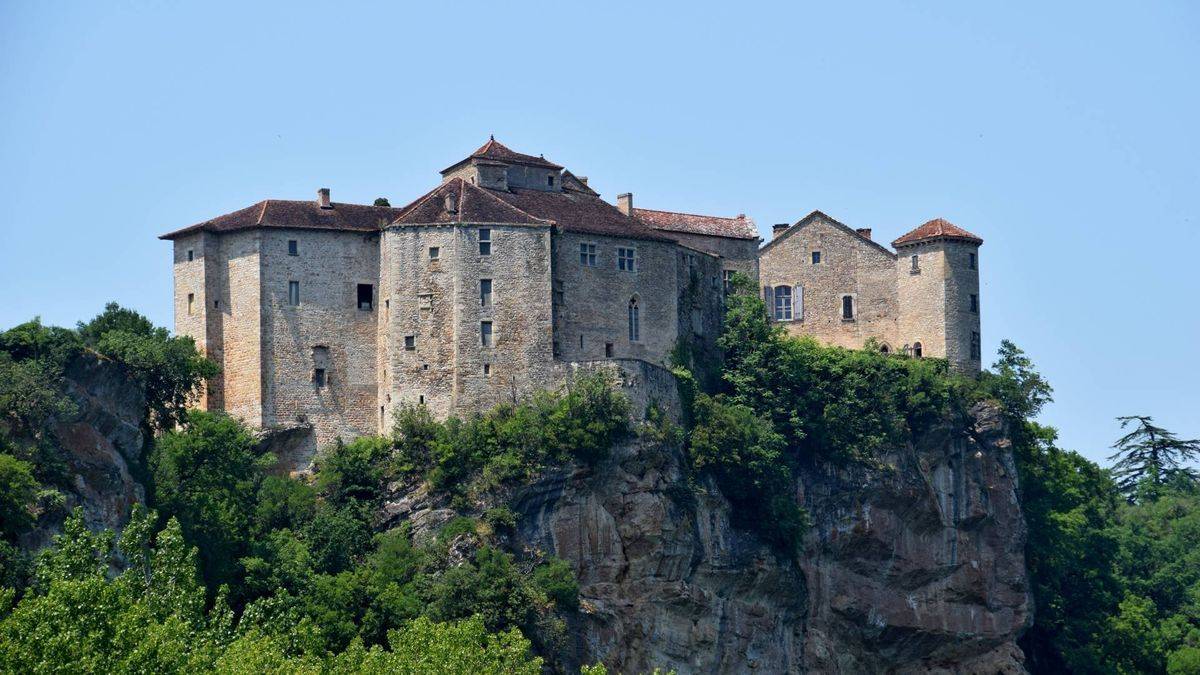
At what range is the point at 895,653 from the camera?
104 metres

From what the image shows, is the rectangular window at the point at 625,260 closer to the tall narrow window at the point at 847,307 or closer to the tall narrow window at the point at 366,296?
the tall narrow window at the point at 366,296

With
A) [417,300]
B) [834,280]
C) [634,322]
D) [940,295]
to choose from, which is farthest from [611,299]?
[940,295]

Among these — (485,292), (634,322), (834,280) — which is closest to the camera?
(485,292)

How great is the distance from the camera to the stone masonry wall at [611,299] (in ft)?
307

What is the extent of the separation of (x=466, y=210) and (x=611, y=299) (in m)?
6.28

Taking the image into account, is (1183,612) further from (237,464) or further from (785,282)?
(237,464)

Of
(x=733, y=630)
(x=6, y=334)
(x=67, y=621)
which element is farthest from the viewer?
(x=733, y=630)

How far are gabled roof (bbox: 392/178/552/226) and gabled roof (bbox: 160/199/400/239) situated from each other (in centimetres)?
117

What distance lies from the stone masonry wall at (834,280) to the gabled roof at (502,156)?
1249cm

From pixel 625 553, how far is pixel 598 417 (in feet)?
16.0

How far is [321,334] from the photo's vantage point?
93.8 meters

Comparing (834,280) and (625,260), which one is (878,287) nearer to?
(834,280)

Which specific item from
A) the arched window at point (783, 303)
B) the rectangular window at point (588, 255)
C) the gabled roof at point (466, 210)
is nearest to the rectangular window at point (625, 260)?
the rectangular window at point (588, 255)

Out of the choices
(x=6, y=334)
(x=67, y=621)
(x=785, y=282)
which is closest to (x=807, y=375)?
(x=785, y=282)
